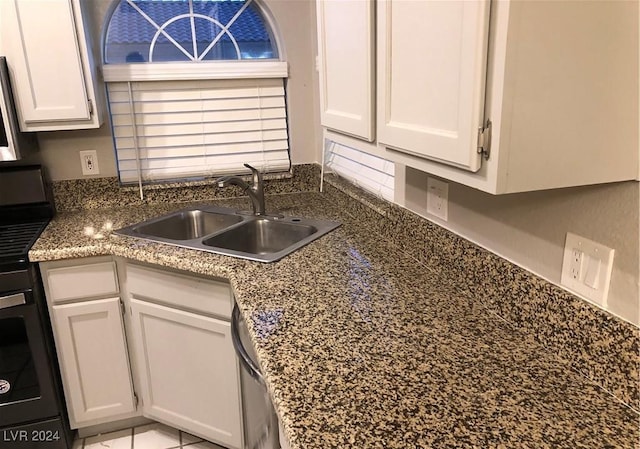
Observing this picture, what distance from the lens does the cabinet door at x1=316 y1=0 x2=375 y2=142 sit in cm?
118

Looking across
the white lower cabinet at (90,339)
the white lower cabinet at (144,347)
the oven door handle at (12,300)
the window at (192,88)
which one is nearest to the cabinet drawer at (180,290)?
the white lower cabinet at (144,347)

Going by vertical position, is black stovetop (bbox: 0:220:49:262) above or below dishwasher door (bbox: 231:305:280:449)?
above

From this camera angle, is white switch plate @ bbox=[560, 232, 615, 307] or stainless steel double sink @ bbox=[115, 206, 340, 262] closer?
white switch plate @ bbox=[560, 232, 615, 307]

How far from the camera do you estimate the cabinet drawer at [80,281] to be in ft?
6.04

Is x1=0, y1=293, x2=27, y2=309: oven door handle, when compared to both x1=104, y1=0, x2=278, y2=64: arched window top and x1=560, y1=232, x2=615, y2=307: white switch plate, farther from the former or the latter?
x1=560, y1=232, x2=615, y2=307: white switch plate

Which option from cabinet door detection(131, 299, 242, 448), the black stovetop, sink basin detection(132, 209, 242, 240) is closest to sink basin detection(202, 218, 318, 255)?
sink basin detection(132, 209, 242, 240)

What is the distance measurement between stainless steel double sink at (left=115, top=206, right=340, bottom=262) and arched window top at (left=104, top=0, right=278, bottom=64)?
2.56 ft

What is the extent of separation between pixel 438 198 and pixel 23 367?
66.8 inches

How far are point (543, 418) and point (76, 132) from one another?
7.20 ft

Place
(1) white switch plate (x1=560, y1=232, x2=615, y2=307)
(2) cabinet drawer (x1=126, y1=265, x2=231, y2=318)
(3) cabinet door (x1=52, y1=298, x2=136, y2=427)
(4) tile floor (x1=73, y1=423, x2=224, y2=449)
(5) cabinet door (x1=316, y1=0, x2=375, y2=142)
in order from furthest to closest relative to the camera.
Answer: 1. (4) tile floor (x1=73, y1=423, x2=224, y2=449)
2. (3) cabinet door (x1=52, y1=298, x2=136, y2=427)
3. (2) cabinet drawer (x1=126, y1=265, x2=231, y2=318)
4. (5) cabinet door (x1=316, y1=0, x2=375, y2=142)
5. (1) white switch plate (x1=560, y1=232, x2=615, y2=307)

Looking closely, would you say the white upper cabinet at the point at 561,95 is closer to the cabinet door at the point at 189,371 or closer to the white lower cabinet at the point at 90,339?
the cabinet door at the point at 189,371

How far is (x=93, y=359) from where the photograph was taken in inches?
77.0

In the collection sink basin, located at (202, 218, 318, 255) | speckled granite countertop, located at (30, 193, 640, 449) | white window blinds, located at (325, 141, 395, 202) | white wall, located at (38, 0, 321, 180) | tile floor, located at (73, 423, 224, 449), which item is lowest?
tile floor, located at (73, 423, 224, 449)

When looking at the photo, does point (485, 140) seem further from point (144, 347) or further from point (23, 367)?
point (23, 367)
